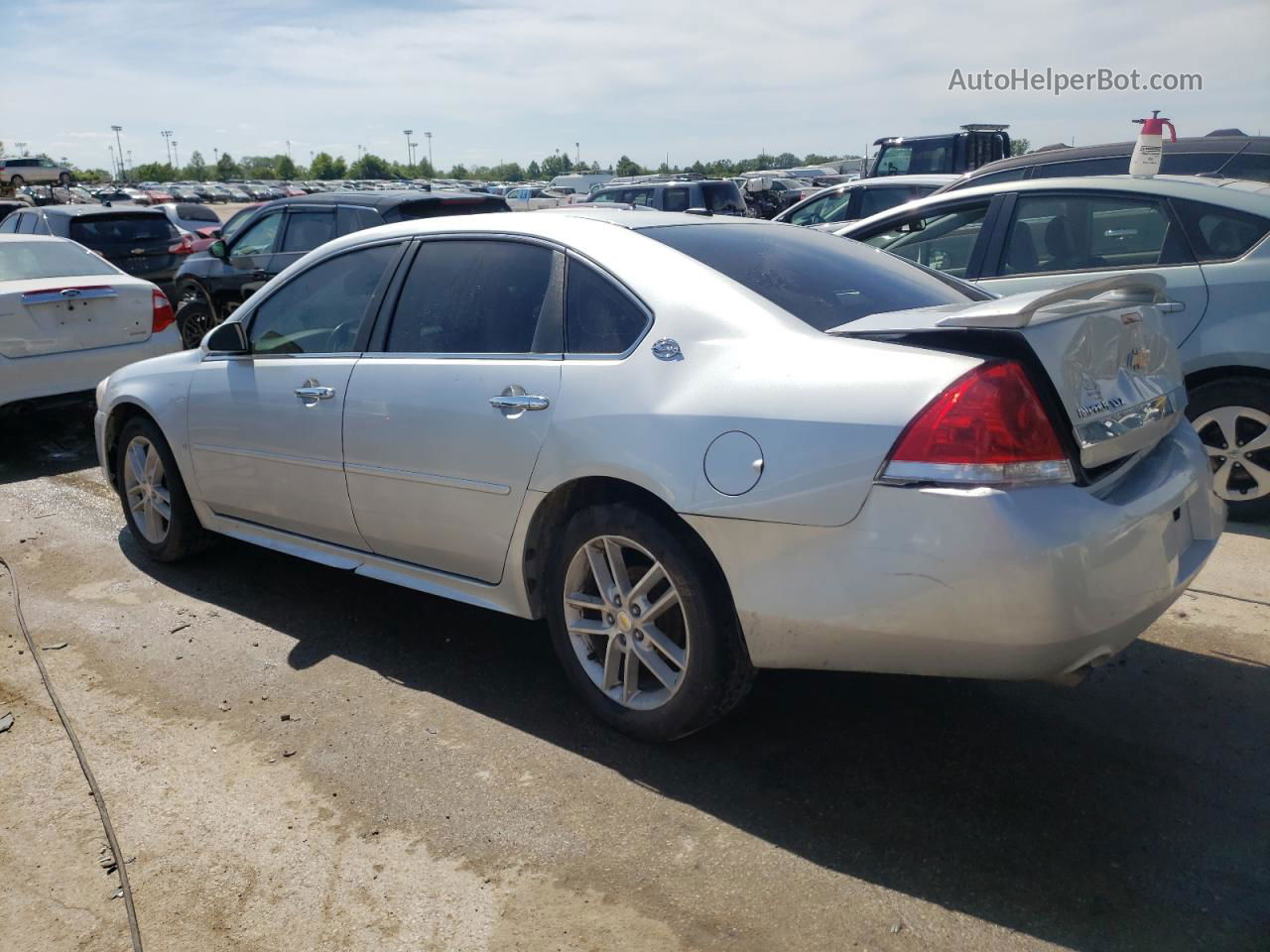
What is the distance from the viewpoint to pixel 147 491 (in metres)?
5.38

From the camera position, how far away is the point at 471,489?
3.74 m

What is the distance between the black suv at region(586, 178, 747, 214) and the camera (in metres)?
18.4

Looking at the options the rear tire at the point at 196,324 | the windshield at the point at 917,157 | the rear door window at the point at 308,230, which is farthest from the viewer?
the windshield at the point at 917,157

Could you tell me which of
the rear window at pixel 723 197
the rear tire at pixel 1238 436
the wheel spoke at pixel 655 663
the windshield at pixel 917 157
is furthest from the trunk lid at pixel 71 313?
the windshield at pixel 917 157

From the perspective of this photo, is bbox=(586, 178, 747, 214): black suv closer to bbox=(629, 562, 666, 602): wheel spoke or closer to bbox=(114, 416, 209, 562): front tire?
bbox=(114, 416, 209, 562): front tire

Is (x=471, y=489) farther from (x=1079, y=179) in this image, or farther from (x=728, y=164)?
(x=728, y=164)

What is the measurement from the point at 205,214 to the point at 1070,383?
27.2 m

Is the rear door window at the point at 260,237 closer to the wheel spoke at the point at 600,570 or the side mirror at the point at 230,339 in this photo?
the side mirror at the point at 230,339

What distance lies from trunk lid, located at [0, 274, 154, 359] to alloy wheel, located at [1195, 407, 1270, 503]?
7.16m

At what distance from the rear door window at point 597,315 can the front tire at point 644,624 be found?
53 centimetres

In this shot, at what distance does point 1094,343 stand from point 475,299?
2.08 meters

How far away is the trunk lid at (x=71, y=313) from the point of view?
761 cm

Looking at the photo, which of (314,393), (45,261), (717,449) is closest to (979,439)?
(717,449)

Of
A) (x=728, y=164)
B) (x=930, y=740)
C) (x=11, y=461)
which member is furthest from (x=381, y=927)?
(x=728, y=164)
